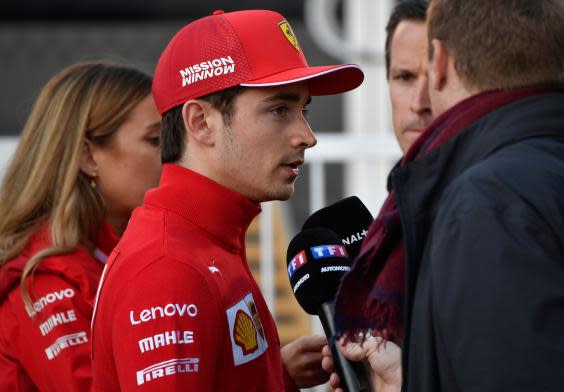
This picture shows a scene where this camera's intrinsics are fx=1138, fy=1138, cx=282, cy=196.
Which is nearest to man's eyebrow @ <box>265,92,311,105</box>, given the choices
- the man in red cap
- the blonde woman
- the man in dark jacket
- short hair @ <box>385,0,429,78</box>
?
the man in red cap

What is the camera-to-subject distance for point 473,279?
1867mm

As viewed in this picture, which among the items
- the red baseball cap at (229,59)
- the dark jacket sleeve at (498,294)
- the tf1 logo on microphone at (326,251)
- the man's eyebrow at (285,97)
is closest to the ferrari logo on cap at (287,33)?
the red baseball cap at (229,59)

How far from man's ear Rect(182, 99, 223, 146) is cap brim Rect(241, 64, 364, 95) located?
0.36 feet

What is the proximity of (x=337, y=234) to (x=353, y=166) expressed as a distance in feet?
7.82

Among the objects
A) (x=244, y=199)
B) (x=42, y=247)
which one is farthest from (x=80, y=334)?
(x=244, y=199)

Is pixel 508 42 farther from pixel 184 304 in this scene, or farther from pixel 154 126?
pixel 154 126

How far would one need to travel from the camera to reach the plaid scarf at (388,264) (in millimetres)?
2047

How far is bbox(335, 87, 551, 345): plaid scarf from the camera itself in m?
2.05

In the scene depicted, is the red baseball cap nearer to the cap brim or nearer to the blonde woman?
the cap brim

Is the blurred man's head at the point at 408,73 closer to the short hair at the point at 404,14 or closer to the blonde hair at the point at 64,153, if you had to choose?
the short hair at the point at 404,14

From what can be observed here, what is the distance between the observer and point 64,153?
3246mm

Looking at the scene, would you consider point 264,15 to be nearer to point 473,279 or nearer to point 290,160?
point 290,160

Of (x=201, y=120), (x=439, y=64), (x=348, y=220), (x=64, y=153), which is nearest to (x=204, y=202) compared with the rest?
(x=201, y=120)

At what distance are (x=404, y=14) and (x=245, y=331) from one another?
142 centimetres
